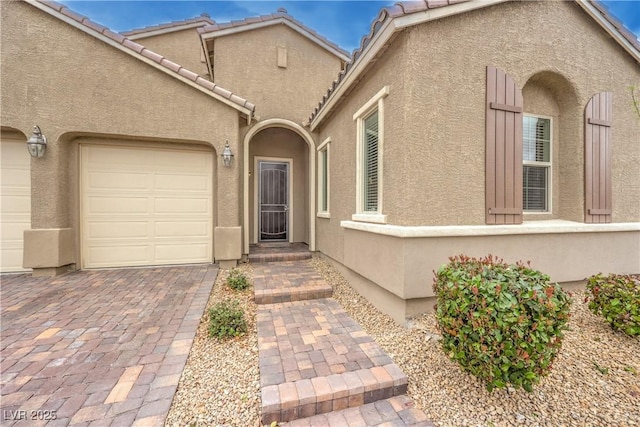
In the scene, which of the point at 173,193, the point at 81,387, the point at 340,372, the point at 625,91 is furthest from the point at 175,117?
the point at 625,91

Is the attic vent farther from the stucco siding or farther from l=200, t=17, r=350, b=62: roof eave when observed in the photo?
the stucco siding

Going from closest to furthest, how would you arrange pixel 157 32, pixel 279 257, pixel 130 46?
pixel 130 46 < pixel 279 257 < pixel 157 32

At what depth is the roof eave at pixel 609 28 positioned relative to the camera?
438 centimetres

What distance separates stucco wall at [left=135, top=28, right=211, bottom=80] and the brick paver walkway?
10066 millimetres

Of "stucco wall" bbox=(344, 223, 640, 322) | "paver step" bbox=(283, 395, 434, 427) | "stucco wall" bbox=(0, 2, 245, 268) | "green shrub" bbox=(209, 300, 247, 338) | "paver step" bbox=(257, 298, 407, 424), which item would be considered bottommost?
"paver step" bbox=(283, 395, 434, 427)

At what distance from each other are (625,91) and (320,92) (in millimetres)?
7029

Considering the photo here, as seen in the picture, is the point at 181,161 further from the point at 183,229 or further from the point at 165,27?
the point at 165,27

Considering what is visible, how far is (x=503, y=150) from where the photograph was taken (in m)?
4.05

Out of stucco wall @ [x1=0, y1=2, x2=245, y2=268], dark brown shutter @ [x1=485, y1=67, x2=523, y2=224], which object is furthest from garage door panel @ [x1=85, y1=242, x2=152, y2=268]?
dark brown shutter @ [x1=485, y1=67, x2=523, y2=224]

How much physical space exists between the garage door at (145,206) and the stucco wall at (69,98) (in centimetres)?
40

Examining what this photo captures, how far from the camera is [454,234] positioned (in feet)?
12.4

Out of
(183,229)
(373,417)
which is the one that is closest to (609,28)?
(373,417)

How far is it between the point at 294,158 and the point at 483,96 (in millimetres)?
6372

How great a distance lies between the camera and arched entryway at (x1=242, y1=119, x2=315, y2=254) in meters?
9.02
